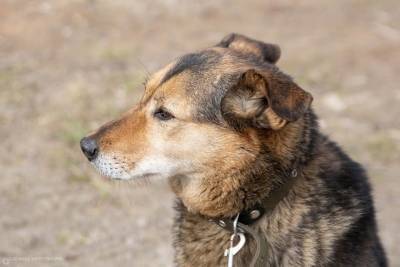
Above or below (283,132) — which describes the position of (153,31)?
below

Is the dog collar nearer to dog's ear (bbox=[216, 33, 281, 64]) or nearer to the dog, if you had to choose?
the dog

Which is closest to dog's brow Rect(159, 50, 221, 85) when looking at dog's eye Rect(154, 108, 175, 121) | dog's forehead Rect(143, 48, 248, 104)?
dog's forehead Rect(143, 48, 248, 104)

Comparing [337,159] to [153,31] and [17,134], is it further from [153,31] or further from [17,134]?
[153,31]

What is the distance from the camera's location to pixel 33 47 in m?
9.66

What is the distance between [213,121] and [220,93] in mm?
174

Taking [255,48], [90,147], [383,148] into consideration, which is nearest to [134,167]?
[90,147]

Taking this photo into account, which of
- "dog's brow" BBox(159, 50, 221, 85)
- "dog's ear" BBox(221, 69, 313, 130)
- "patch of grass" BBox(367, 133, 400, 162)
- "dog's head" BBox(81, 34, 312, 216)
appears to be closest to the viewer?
"dog's ear" BBox(221, 69, 313, 130)

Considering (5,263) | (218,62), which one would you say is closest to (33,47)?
(5,263)

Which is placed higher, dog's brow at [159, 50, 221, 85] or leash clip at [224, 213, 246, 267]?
dog's brow at [159, 50, 221, 85]

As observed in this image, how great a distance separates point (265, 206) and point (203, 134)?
53 cm

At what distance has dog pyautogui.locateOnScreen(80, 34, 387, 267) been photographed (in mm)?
3848

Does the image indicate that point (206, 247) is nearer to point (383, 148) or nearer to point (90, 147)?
point (90, 147)

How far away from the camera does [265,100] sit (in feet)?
12.4

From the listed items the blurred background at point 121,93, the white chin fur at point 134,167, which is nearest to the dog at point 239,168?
the white chin fur at point 134,167
